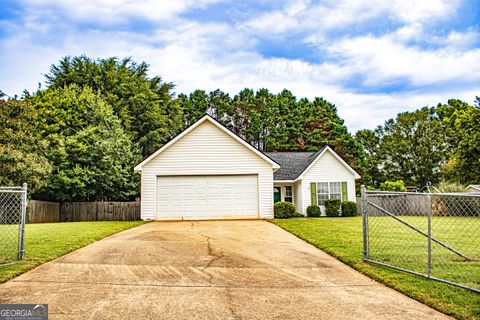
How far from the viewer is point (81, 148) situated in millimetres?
23453

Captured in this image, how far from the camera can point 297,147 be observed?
1695 inches

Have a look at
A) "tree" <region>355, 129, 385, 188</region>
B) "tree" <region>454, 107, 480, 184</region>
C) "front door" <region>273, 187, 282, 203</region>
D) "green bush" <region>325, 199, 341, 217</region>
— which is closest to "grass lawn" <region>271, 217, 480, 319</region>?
"green bush" <region>325, 199, 341, 217</region>

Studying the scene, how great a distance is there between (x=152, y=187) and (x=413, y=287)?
1491cm

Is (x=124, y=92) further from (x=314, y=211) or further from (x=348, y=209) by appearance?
(x=348, y=209)

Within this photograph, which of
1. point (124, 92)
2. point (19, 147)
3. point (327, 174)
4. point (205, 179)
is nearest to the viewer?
point (205, 179)

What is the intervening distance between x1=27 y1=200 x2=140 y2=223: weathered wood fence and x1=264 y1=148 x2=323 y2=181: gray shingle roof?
9719 millimetres

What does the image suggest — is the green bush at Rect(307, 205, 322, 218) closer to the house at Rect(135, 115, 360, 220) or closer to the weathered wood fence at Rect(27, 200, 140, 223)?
the house at Rect(135, 115, 360, 220)

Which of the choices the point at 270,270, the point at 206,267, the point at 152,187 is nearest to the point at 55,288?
the point at 206,267

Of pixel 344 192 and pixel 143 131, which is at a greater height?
pixel 143 131

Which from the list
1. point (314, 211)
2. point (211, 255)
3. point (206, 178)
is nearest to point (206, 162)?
point (206, 178)

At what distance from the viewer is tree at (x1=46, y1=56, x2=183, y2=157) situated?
34.1m

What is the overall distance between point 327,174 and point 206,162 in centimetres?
852

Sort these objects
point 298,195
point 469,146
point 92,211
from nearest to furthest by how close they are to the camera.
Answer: point 298,195
point 92,211
point 469,146

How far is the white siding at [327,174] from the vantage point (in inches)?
894
